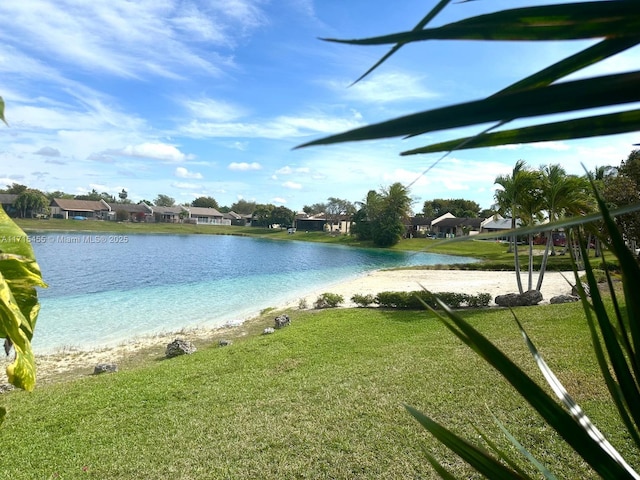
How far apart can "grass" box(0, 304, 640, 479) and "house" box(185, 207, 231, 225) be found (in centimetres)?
9847

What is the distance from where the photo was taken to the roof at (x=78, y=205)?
264ft

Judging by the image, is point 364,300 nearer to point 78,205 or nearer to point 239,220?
point 78,205

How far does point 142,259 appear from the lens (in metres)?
37.3

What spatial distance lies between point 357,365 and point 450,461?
3.50 metres

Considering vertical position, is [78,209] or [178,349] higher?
[78,209]

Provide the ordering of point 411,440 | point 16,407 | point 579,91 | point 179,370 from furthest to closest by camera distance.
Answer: point 179,370
point 16,407
point 411,440
point 579,91

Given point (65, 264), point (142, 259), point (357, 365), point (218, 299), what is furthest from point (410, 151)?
point (142, 259)

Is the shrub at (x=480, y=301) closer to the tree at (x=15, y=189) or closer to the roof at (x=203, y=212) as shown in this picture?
the tree at (x=15, y=189)

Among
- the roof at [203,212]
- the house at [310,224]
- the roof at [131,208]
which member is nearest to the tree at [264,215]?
the house at [310,224]

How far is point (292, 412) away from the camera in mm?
5723

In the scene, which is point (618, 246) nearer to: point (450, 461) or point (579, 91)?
point (579, 91)

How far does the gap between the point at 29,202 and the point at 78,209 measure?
14191 millimetres

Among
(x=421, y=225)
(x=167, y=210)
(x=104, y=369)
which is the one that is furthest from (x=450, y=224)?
(x=104, y=369)

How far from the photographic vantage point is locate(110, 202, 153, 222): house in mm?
86250
